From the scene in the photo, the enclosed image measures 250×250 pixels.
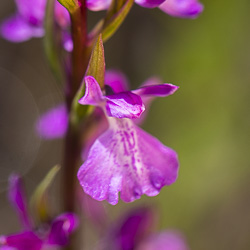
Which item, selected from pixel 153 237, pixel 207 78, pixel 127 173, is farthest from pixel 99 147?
pixel 207 78

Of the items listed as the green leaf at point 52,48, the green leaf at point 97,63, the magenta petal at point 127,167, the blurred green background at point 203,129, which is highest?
the green leaf at point 97,63

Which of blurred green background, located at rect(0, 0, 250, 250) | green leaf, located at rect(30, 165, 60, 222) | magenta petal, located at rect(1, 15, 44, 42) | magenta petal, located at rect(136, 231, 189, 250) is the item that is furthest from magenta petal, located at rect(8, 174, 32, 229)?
blurred green background, located at rect(0, 0, 250, 250)

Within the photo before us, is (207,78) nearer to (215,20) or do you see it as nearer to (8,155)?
(215,20)

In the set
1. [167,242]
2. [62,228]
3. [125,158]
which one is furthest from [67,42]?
[167,242]

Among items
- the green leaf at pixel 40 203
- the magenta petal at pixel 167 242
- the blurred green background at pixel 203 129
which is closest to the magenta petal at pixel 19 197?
the green leaf at pixel 40 203

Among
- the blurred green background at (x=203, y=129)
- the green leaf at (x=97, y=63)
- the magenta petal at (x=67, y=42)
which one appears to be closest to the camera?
the green leaf at (x=97, y=63)

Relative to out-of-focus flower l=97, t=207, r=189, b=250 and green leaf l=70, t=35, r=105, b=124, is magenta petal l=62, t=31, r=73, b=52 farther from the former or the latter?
out-of-focus flower l=97, t=207, r=189, b=250

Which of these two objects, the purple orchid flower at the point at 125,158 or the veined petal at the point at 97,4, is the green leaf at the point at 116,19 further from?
the purple orchid flower at the point at 125,158
